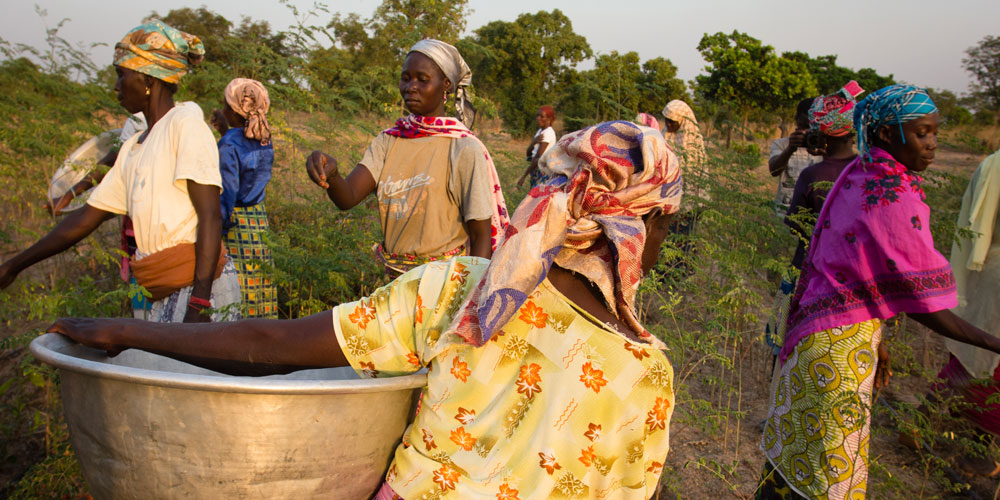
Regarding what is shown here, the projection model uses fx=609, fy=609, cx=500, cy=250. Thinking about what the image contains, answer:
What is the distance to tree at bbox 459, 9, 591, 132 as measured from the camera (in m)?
26.4

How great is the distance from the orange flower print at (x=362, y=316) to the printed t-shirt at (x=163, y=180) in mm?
1449

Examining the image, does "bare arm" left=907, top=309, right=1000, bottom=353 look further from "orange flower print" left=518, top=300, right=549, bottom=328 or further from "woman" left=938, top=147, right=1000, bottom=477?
"orange flower print" left=518, top=300, right=549, bottom=328

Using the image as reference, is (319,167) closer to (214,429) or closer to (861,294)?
(214,429)

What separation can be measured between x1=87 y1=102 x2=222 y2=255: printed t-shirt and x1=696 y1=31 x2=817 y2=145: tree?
19.5 meters

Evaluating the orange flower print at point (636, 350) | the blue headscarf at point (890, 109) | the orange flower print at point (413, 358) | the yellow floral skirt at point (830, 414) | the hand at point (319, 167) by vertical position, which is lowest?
the yellow floral skirt at point (830, 414)

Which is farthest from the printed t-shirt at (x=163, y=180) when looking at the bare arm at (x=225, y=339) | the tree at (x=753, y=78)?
the tree at (x=753, y=78)

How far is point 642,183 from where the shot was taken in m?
1.31

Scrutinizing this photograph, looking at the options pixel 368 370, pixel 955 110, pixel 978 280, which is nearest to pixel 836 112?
pixel 978 280

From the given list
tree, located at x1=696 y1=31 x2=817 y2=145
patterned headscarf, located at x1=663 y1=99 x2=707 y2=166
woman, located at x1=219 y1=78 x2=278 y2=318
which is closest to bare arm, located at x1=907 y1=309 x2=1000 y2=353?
woman, located at x1=219 y1=78 x2=278 y2=318

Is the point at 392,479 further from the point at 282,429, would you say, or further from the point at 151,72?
the point at 151,72

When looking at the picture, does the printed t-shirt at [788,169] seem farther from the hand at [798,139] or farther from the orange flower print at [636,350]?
the orange flower print at [636,350]

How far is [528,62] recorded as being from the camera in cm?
2727

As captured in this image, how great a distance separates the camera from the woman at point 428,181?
109 inches

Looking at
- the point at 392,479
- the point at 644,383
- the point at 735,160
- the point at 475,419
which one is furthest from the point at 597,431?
the point at 735,160
